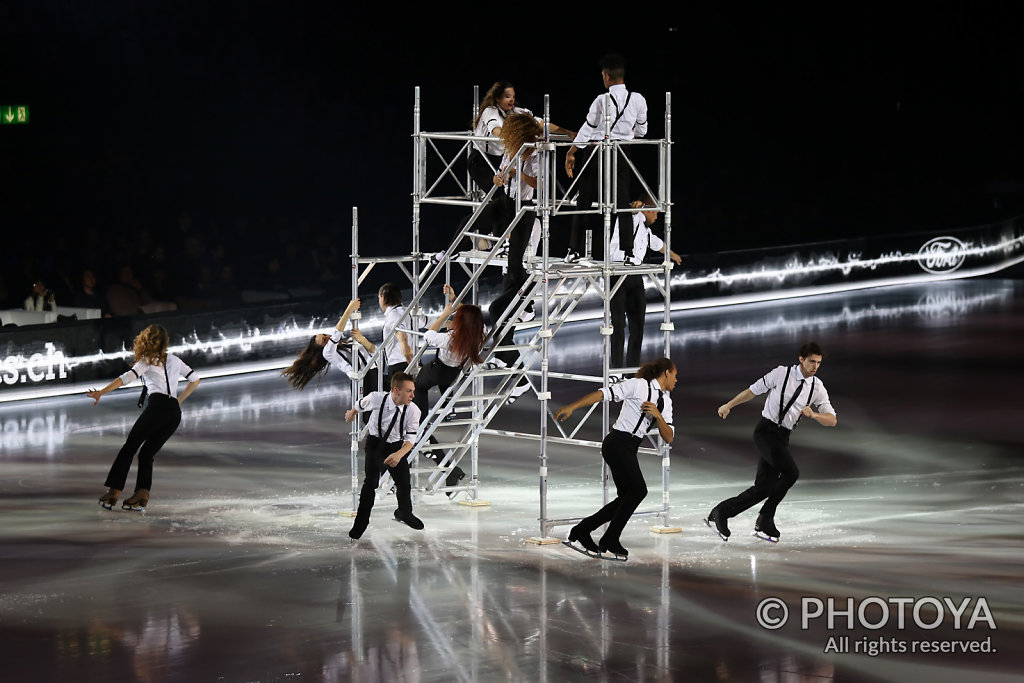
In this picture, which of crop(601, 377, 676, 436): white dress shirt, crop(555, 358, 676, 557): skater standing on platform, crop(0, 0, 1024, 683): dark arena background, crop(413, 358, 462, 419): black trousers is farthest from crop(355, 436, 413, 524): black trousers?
crop(601, 377, 676, 436): white dress shirt

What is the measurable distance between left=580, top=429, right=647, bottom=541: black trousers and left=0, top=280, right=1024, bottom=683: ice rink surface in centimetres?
35

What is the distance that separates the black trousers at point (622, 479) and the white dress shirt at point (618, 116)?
8.24ft

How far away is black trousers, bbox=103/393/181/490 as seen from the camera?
1257cm

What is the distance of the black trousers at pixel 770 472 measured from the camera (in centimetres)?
1137

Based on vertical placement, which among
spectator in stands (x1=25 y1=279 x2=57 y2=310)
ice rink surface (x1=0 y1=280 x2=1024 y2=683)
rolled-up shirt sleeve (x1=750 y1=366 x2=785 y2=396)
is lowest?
ice rink surface (x1=0 y1=280 x2=1024 y2=683)

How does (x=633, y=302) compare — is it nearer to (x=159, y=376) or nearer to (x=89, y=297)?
(x=159, y=376)

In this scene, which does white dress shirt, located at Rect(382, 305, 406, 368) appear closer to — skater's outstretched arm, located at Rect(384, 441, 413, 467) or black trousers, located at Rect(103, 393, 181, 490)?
skater's outstretched arm, located at Rect(384, 441, 413, 467)

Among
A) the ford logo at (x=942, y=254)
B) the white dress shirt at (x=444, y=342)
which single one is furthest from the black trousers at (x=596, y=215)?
the ford logo at (x=942, y=254)

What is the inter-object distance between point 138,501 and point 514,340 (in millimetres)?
11687

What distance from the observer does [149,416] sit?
41.3 ft

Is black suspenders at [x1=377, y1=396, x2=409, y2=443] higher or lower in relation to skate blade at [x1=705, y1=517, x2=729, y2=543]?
higher

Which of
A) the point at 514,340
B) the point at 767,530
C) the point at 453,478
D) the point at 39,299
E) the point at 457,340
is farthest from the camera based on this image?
the point at 514,340

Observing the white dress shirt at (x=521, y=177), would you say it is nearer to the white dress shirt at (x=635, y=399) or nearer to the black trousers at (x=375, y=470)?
the white dress shirt at (x=635, y=399)

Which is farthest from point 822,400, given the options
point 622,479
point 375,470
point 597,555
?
point 375,470
